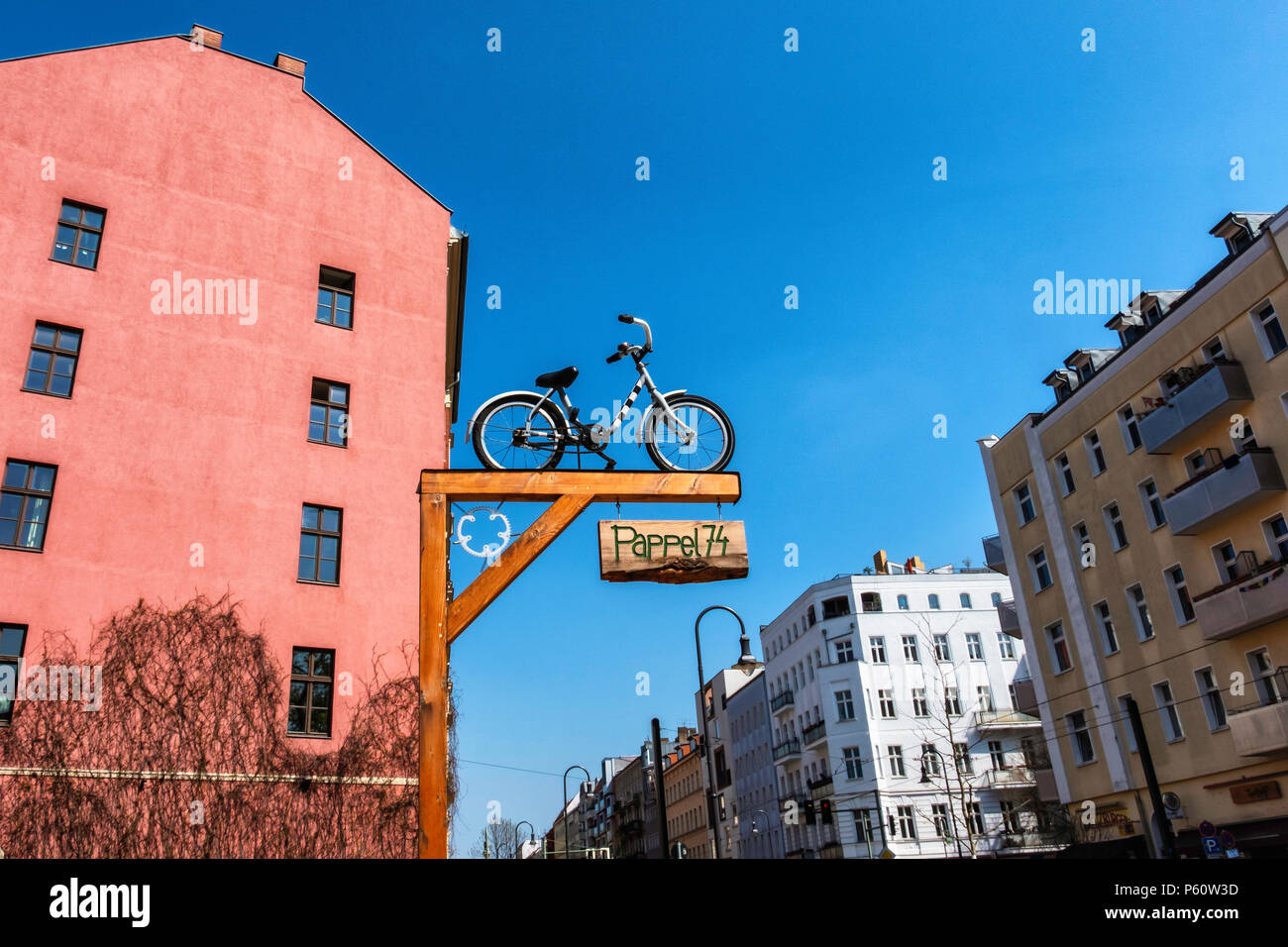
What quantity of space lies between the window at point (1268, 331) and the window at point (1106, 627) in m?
9.89

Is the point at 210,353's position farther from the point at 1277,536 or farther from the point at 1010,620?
the point at 1010,620

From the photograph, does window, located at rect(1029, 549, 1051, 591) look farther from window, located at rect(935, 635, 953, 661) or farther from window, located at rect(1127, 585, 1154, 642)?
window, located at rect(935, 635, 953, 661)

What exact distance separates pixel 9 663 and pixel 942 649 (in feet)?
194

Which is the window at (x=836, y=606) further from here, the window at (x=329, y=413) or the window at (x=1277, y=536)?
the window at (x=329, y=413)

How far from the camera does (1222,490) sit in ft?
88.9

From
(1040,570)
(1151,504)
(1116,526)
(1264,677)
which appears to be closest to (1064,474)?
(1116,526)

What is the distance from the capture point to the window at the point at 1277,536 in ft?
86.1

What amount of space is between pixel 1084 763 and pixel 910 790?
28343mm

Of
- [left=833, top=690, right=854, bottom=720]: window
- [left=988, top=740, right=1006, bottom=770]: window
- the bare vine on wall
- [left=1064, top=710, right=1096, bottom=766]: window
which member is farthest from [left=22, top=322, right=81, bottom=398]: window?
[left=988, top=740, right=1006, bottom=770]: window

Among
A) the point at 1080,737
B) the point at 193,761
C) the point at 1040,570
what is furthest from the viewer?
the point at 1040,570

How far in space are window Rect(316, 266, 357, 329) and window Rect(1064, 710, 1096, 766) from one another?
27.3 m

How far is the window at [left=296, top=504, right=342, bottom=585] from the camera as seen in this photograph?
65.7ft

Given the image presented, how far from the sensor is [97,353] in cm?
1941

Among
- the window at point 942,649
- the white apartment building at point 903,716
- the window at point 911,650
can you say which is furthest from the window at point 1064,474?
the window at point 911,650
